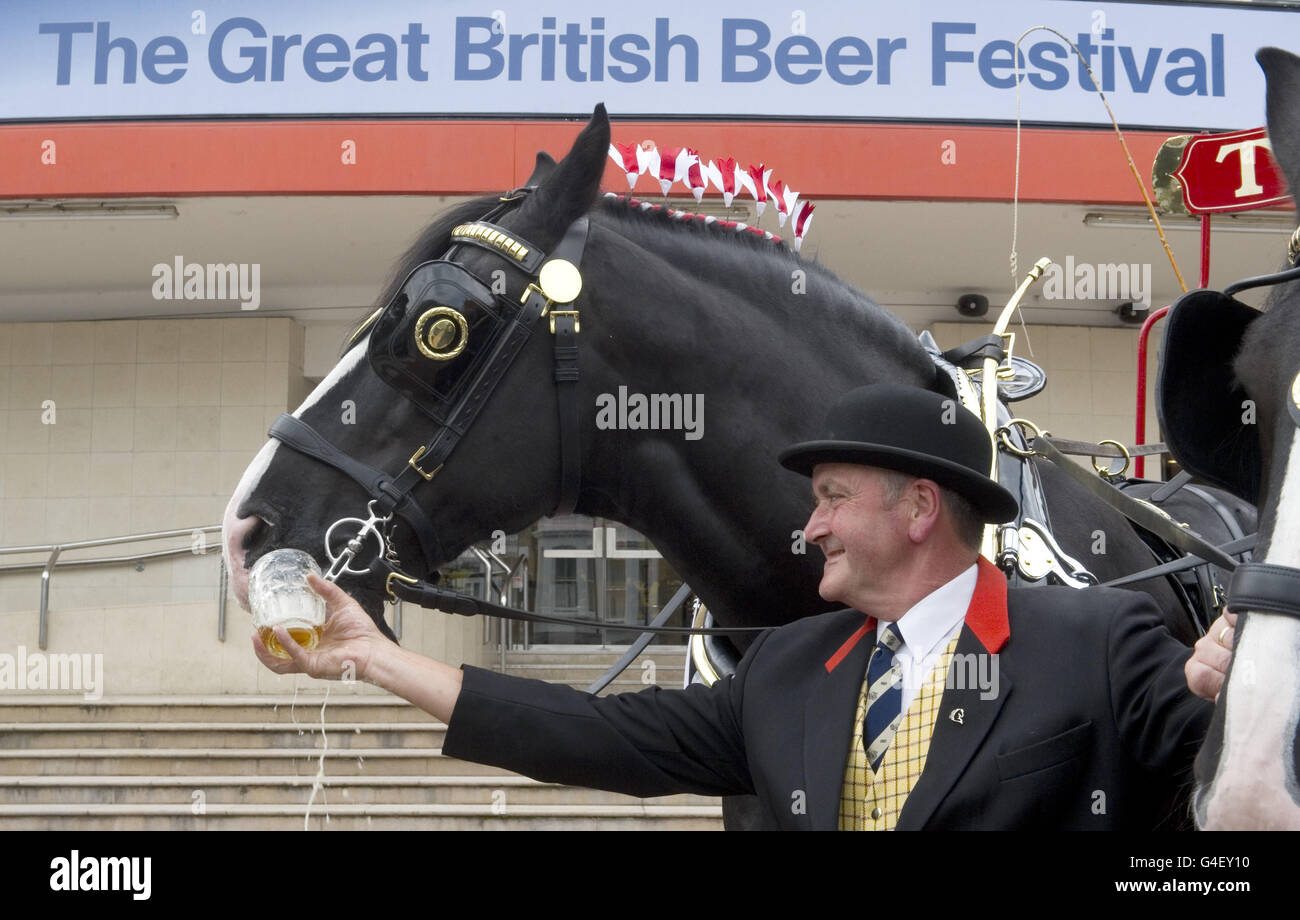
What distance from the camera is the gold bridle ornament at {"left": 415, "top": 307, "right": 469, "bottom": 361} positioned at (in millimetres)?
2359

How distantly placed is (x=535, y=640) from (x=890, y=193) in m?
4.56

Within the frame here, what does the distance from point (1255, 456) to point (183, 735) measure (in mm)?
7756

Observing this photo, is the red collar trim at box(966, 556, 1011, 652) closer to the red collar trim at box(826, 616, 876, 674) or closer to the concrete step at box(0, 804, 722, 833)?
the red collar trim at box(826, 616, 876, 674)

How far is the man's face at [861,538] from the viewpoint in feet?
6.10

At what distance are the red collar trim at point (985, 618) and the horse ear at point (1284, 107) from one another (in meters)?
0.72

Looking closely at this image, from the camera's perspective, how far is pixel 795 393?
252cm

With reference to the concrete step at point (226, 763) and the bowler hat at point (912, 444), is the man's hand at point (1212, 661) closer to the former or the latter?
the bowler hat at point (912, 444)

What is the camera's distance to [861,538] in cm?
186

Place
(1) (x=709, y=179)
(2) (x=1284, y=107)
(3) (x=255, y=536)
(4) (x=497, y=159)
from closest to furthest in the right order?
1. (2) (x=1284, y=107)
2. (3) (x=255, y=536)
3. (1) (x=709, y=179)
4. (4) (x=497, y=159)

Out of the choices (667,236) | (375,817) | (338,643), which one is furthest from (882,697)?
(375,817)

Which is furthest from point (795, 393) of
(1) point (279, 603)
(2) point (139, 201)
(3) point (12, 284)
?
(3) point (12, 284)

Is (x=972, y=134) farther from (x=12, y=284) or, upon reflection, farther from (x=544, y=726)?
(x=12, y=284)

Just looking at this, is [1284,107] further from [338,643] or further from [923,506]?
[338,643]

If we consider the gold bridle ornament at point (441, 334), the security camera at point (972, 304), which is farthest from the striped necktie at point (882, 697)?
the security camera at point (972, 304)
